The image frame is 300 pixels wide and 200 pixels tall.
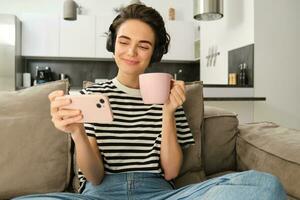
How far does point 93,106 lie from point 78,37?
12.4 ft

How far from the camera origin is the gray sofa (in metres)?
1.09

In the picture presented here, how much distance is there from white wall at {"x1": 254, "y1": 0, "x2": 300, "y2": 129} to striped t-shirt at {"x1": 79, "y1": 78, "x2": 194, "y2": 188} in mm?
1839

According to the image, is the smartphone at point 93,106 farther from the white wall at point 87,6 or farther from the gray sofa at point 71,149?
the white wall at point 87,6

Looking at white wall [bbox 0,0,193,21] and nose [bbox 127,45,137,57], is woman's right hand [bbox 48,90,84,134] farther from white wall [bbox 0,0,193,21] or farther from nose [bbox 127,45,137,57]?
white wall [bbox 0,0,193,21]

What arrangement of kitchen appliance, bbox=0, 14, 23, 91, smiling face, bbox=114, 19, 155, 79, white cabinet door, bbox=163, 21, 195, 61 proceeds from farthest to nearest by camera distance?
white cabinet door, bbox=163, 21, 195, 61 < kitchen appliance, bbox=0, 14, 23, 91 < smiling face, bbox=114, 19, 155, 79

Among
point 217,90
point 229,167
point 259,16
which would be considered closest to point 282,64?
point 259,16

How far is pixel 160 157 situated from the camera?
1.03m

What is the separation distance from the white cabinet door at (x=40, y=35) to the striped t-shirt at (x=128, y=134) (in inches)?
137

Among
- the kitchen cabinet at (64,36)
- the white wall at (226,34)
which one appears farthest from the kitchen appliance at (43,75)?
the white wall at (226,34)

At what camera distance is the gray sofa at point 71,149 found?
109 cm

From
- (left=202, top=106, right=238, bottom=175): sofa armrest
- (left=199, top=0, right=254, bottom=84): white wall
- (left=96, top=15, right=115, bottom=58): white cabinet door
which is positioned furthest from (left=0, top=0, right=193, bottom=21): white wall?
(left=202, top=106, right=238, bottom=175): sofa armrest

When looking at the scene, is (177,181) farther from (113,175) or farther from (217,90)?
(217,90)

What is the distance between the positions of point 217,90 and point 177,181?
1.45 meters

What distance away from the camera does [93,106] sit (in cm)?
74
